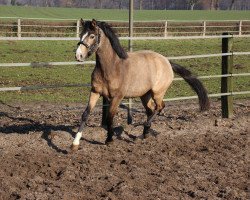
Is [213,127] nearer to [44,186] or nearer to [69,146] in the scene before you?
[69,146]

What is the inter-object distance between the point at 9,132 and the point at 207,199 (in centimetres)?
345

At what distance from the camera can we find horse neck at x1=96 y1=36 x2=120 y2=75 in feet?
19.4

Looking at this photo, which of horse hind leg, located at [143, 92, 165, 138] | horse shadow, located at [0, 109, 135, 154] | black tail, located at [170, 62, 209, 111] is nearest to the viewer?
horse shadow, located at [0, 109, 135, 154]

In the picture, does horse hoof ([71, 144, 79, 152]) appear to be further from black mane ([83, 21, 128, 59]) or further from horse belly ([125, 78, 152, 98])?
black mane ([83, 21, 128, 59])

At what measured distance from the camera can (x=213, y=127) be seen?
7500 millimetres

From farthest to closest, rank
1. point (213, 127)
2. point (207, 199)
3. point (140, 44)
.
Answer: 1. point (140, 44)
2. point (213, 127)
3. point (207, 199)

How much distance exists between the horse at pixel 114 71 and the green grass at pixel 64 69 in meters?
3.51

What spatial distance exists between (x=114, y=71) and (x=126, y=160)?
1161mm

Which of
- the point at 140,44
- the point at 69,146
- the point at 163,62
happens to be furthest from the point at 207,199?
the point at 140,44

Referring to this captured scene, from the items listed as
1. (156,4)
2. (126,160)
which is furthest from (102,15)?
(156,4)

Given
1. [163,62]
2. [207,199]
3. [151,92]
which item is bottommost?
[207,199]

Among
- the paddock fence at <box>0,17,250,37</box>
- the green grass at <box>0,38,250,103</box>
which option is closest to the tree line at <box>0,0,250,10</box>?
the paddock fence at <box>0,17,250,37</box>

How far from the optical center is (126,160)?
5.60m

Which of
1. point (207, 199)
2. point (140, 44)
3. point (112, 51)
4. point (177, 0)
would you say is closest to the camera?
point (207, 199)
